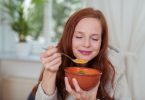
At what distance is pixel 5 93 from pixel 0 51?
1.37ft

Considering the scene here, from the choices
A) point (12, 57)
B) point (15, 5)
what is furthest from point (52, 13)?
point (12, 57)

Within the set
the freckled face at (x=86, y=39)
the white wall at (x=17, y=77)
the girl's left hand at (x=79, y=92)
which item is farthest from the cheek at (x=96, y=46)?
the white wall at (x=17, y=77)

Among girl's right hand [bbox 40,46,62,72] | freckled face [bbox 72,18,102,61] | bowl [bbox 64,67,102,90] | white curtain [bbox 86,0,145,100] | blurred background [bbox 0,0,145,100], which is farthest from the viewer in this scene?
blurred background [bbox 0,0,145,100]

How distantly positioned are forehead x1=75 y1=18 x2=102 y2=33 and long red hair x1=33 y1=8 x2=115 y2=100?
0.02 meters

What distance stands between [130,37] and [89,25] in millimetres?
659

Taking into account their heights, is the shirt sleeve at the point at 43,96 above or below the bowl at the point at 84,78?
below

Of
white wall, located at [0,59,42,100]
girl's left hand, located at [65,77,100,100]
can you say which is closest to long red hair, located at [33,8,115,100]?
girl's left hand, located at [65,77,100,100]

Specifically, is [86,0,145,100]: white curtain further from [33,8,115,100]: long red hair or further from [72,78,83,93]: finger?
[72,78,83,93]: finger

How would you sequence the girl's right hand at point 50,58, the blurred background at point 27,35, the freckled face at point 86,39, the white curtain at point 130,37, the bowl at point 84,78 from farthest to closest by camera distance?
the blurred background at point 27,35 → the white curtain at point 130,37 → the freckled face at point 86,39 → the girl's right hand at point 50,58 → the bowl at point 84,78

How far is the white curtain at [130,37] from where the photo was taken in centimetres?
170

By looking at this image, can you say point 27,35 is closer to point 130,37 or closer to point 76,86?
point 130,37

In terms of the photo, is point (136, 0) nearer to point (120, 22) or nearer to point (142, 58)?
point (120, 22)

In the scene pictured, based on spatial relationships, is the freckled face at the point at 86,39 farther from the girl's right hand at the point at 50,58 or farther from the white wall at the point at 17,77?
the white wall at the point at 17,77

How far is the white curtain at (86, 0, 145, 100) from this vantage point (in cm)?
170
